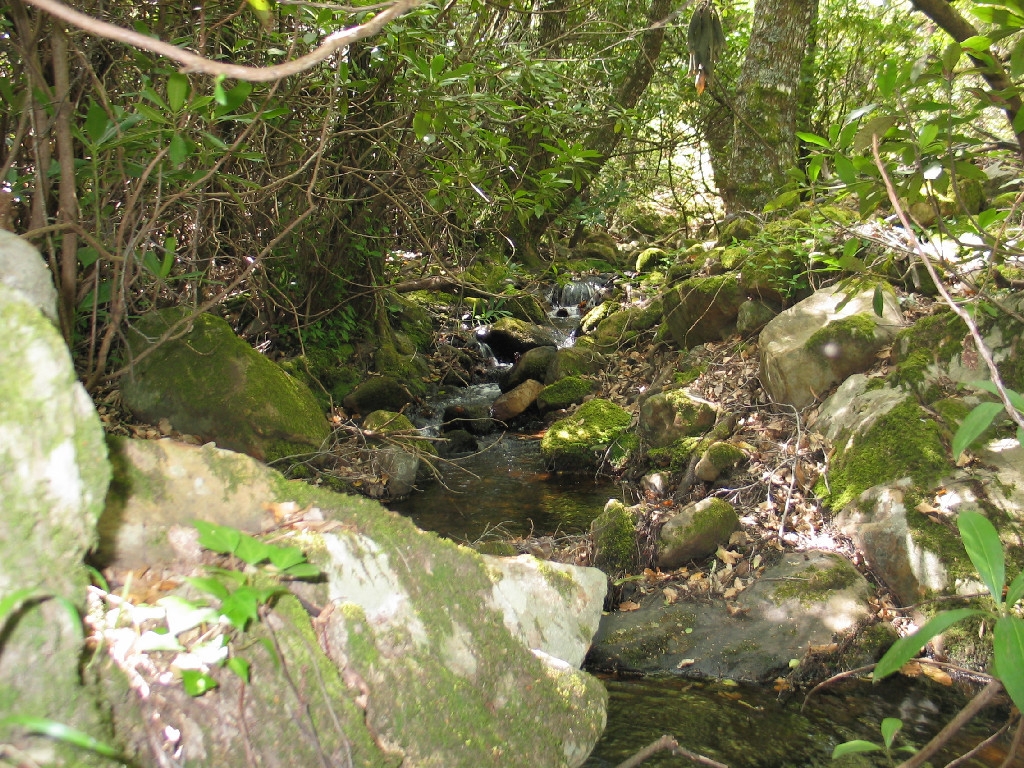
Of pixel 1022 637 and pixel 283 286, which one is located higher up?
pixel 1022 637

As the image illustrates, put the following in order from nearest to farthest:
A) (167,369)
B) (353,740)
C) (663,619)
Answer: (353,740) < (663,619) < (167,369)

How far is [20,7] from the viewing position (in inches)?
102

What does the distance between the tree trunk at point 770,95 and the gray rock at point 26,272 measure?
6.35 metres

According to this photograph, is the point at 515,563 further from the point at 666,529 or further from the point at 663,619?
the point at 666,529

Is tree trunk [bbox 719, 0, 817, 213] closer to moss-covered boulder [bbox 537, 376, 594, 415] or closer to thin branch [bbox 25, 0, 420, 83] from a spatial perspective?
moss-covered boulder [bbox 537, 376, 594, 415]

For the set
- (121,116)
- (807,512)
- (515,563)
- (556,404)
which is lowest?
(556,404)

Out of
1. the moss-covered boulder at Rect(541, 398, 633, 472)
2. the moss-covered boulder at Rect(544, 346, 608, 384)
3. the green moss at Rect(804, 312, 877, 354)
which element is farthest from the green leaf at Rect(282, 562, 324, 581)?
the moss-covered boulder at Rect(544, 346, 608, 384)

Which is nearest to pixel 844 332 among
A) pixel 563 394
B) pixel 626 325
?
pixel 626 325

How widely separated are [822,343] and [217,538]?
4.39 metres

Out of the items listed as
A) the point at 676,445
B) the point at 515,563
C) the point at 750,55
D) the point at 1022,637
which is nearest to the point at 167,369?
the point at 515,563

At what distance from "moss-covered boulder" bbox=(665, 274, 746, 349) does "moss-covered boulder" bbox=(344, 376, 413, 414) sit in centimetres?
289

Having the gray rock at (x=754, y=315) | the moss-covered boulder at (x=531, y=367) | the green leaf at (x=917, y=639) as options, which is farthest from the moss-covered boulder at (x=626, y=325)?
the green leaf at (x=917, y=639)

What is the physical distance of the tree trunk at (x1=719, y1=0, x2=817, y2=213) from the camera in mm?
6656

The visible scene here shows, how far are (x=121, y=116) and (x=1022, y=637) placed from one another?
10.3ft
